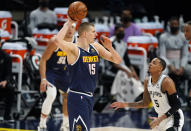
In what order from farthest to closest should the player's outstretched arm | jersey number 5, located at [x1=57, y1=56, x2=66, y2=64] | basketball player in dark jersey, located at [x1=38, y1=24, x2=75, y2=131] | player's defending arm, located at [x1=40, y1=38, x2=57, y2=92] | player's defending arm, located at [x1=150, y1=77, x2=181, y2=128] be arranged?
jersey number 5, located at [x1=57, y1=56, x2=66, y2=64] < basketball player in dark jersey, located at [x1=38, y1=24, x2=75, y2=131] < player's defending arm, located at [x1=40, y1=38, x2=57, y2=92] < player's defending arm, located at [x1=150, y1=77, x2=181, y2=128] < the player's outstretched arm

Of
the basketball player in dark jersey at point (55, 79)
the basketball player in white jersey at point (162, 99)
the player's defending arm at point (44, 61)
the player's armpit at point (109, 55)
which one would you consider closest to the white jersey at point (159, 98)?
the basketball player in white jersey at point (162, 99)

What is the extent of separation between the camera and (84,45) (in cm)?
726

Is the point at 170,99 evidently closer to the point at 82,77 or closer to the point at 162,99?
the point at 162,99

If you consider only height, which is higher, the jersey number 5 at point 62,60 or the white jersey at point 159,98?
the jersey number 5 at point 62,60

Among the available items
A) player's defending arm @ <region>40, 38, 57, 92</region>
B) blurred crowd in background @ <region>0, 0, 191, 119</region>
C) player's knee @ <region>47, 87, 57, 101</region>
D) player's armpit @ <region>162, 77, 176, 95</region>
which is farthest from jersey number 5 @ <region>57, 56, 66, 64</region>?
player's armpit @ <region>162, 77, 176, 95</region>

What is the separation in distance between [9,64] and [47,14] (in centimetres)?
266

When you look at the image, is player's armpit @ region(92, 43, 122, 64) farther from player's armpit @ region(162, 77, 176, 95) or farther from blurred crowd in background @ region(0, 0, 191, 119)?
blurred crowd in background @ region(0, 0, 191, 119)

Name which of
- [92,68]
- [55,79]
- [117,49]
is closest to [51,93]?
[55,79]

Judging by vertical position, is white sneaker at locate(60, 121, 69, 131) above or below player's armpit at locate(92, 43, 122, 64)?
below

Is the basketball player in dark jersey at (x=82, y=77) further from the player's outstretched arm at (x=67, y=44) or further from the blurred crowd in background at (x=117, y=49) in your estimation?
the blurred crowd in background at (x=117, y=49)

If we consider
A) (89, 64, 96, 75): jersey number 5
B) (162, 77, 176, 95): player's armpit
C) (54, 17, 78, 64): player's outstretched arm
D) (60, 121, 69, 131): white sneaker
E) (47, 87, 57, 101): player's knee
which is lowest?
(60, 121, 69, 131): white sneaker

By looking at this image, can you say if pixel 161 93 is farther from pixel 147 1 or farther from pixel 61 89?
pixel 147 1

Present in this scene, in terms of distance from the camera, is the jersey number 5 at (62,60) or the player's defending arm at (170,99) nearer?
the player's defending arm at (170,99)

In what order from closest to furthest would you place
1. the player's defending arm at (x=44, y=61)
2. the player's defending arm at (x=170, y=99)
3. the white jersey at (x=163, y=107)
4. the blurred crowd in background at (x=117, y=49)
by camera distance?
the player's defending arm at (x=170, y=99)
the white jersey at (x=163, y=107)
the player's defending arm at (x=44, y=61)
the blurred crowd in background at (x=117, y=49)
